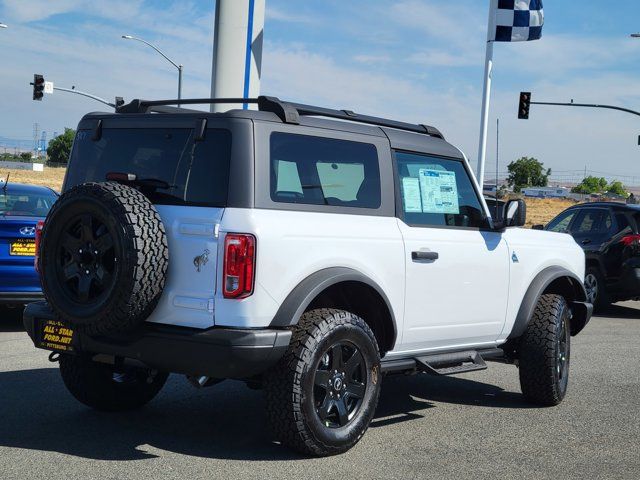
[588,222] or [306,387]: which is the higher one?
[588,222]

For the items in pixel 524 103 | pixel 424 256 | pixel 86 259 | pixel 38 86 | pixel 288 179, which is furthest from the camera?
pixel 524 103

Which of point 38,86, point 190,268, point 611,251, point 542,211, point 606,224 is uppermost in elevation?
point 38,86

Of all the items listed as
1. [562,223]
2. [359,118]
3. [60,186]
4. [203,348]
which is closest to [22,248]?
[359,118]

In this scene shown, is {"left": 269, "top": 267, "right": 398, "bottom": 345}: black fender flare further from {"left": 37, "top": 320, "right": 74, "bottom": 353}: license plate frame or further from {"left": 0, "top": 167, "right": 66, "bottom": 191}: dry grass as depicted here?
{"left": 0, "top": 167, "right": 66, "bottom": 191}: dry grass

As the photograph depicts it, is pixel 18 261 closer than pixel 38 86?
Yes

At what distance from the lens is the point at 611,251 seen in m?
12.9

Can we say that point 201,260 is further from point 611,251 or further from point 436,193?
point 611,251

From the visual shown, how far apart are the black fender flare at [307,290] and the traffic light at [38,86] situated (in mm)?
29411

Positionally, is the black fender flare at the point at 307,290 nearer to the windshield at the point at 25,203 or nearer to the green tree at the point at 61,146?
the windshield at the point at 25,203

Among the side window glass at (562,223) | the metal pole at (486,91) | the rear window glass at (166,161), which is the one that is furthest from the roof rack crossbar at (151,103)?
the metal pole at (486,91)

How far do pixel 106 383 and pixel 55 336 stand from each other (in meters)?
0.81

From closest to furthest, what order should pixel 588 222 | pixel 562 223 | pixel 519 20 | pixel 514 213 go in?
pixel 514 213 → pixel 588 222 → pixel 562 223 → pixel 519 20

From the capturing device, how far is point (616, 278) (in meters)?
12.7

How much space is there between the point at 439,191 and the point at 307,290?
1.64 meters
